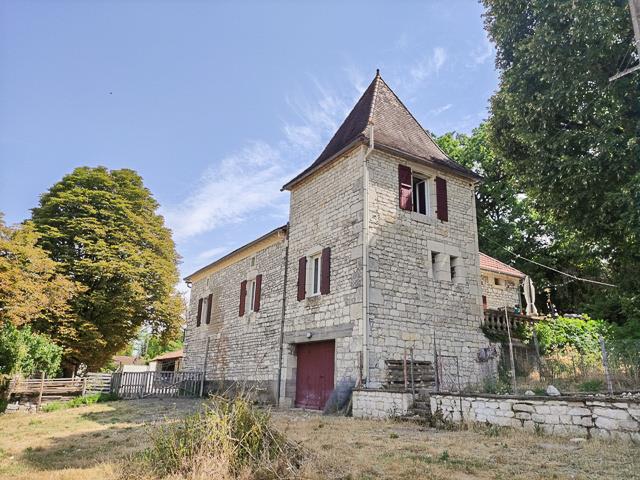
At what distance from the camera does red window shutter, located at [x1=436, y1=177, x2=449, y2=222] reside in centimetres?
1295

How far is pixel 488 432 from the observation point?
21.9 feet

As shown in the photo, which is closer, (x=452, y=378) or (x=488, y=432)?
(x=488, y=432)

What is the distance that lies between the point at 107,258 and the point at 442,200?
15.7 meters

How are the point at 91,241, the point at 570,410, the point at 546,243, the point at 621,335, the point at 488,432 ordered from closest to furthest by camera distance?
the point at 570,410 → the point at 488,432 → the point at 621,335 → the point at 91,241 → the point at 546,243

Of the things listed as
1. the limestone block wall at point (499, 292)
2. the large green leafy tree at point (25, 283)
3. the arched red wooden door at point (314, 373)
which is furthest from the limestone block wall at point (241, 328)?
the limestone block wall at point (499, 292)

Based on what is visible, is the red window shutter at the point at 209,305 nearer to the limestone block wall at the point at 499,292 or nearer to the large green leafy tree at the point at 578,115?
the limestone block wall at the point at 499,292

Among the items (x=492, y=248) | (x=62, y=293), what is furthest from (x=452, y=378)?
(x=492, y=248)

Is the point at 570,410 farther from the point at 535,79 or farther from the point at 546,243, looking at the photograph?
the point at 546,243

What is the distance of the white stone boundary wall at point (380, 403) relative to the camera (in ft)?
29.0

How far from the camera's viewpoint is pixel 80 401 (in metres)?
15.5

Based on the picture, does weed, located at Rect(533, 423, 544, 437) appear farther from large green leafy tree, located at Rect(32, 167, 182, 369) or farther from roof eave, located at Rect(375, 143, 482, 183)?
large green leafy tree, located at Rect(32, 167, 182, 369)

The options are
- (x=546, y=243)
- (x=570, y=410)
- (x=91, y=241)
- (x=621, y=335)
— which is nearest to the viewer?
(x=570, y=410)

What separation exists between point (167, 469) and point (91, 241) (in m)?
19.0

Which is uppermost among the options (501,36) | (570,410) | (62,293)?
(501,36)
